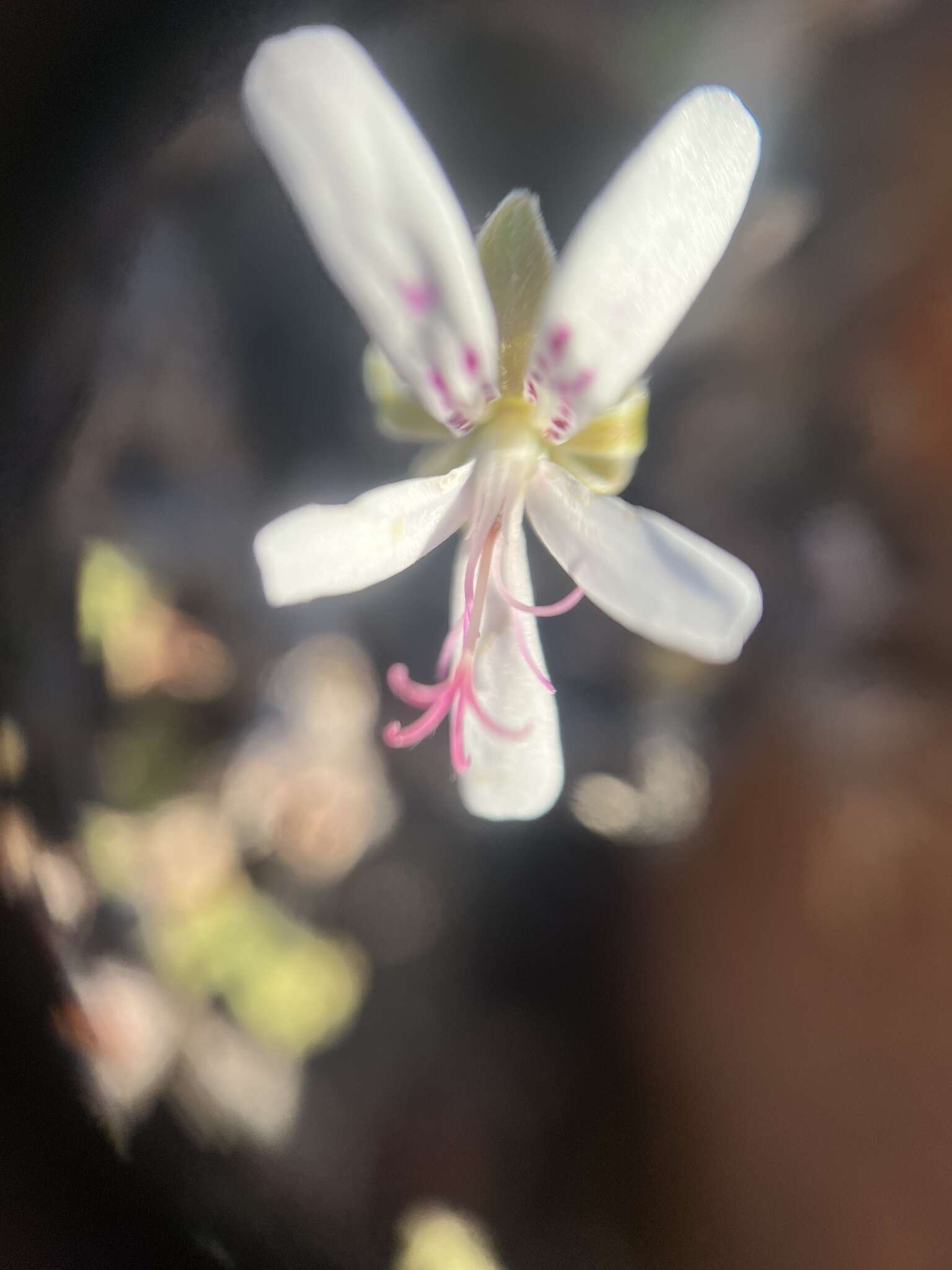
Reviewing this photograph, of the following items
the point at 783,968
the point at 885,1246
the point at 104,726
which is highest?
the point at 104,726

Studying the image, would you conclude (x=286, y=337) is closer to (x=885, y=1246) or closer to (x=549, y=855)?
(x=549, y=855)

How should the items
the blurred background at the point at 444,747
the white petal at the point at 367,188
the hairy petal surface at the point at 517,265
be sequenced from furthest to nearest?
1. the blurred background at the point at 444,747
2. the hairy petal surface at the point at 517,265
3. the white petal at the point at 367,188

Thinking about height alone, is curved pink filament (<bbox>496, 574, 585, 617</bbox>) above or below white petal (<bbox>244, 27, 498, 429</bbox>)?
below

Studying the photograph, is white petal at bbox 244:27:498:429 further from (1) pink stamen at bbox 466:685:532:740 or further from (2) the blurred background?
(2) the blurred background

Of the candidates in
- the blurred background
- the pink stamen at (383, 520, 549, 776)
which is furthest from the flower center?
the blurred background

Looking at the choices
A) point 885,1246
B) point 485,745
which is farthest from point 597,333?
point 885,1246

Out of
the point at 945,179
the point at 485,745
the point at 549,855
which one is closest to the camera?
the point at 485,745

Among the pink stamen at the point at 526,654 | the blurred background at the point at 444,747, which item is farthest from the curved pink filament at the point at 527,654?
the blurred background at the point at 444,747

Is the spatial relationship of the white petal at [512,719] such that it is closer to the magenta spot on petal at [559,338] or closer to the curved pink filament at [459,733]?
the curved pink filament at [459,733]
